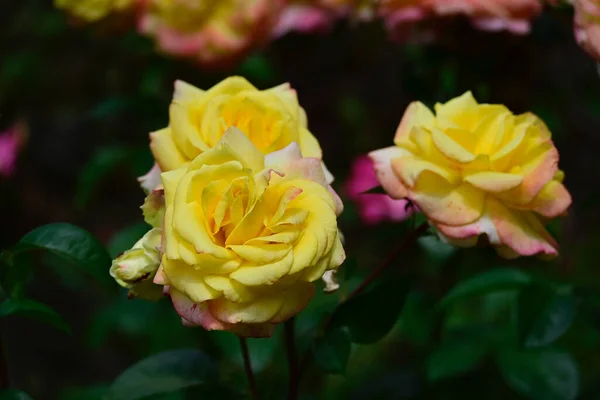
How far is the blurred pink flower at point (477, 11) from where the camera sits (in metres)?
0.83

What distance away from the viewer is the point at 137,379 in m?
0.66

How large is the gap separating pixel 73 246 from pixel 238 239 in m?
0.17

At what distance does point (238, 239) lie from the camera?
0.48m

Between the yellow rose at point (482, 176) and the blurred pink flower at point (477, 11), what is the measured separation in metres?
0.27

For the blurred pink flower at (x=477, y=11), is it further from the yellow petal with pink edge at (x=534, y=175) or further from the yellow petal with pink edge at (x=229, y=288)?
the yellow petal with pink edge at (x=229, y=288)

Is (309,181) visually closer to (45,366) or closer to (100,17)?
(100,17)

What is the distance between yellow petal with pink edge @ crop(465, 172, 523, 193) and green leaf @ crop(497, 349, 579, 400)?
36 centimetres

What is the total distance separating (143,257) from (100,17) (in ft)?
1.85

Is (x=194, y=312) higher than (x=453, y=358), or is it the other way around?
(x=194, y=312)

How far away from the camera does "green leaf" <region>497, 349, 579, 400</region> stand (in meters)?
0.82

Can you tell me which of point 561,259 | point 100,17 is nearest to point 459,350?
point 100,17

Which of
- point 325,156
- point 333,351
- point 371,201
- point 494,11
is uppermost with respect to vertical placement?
point 494,11

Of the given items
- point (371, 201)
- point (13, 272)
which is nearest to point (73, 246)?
point (13, 272)

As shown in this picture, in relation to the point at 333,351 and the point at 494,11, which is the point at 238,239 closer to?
the point at 333,351
